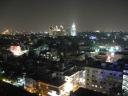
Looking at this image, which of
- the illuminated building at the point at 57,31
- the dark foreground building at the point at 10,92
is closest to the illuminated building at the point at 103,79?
the dark foreground building at the point at 10,92

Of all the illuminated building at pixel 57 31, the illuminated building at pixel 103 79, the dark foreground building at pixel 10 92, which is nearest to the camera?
the dark foreground building at pixel 10 92

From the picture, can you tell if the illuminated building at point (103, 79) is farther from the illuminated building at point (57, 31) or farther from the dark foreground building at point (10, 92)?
the illuminated building at point (57, 31)

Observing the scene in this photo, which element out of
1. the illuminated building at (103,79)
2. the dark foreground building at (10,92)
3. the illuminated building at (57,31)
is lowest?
the illuminated building at (103,79)

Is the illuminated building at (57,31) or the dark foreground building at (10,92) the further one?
the illuminated building at (57,31)

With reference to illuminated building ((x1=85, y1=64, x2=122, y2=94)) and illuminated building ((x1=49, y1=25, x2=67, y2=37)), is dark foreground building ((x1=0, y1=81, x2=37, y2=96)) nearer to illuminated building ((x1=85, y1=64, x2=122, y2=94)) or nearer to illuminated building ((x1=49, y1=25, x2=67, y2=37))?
illuminated building ((x1=85, y1=64, x2=122, y2=94))

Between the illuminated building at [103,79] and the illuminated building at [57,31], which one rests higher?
the illuminated building at [57,31]

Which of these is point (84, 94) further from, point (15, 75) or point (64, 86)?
point (15, 75)

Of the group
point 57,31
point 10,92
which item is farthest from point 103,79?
point 57,31

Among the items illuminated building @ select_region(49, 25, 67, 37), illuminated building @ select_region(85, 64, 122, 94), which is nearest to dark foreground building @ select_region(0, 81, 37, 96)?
illuminated building @ select_region(85, 64, 122, 94)

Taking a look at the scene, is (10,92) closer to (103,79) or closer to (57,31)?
(103,79)

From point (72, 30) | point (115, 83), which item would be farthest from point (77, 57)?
point (72, 30)

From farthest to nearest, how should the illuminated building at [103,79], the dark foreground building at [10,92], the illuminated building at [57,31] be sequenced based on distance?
the illuminated building at [57,31] < the illuminated building at [103,79] < the dark foreground building at [10,92]
